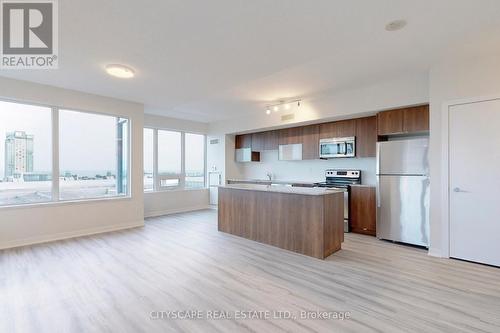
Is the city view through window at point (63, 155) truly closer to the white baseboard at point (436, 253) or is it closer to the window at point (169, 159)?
the window at point (169, 159)

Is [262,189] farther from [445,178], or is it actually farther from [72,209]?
[72,209]

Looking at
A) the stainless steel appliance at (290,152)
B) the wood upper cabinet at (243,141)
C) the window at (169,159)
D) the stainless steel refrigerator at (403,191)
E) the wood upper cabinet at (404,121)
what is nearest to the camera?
the stainless steel refrigerator at (403,191)

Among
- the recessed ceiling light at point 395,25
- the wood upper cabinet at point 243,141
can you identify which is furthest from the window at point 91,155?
the recessed ceiling light at point 395,25

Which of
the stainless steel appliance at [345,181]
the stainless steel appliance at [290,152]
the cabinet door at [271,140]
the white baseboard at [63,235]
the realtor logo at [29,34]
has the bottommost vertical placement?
the white baseboard at [63,235]

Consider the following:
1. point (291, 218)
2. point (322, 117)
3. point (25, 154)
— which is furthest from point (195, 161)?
point (291, 218)

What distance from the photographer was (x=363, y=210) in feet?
14.9

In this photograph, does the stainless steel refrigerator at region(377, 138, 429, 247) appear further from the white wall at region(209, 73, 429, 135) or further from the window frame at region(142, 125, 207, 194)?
the window frame at region(142, 125, 207, 194)

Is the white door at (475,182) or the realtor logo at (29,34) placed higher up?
the realtor logo at (29,34)

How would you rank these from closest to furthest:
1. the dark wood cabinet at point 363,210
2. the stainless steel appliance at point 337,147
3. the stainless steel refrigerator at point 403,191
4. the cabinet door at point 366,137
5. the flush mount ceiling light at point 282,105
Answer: the stainless steel refrigerator at point 403,191
the dark wood cabinet at point 363,210
the cabinet door at point 366,137
the stainless steel appliance at point 337,147
the flush mount ceiling light at point 282,105

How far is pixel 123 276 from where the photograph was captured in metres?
2.76

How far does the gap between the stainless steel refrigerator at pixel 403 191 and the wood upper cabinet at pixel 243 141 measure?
11.9 ft

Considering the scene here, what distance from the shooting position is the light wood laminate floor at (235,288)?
1.93 metres

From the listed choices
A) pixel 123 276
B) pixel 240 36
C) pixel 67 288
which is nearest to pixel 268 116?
pixel 240 36

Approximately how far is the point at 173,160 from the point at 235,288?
197 inches
